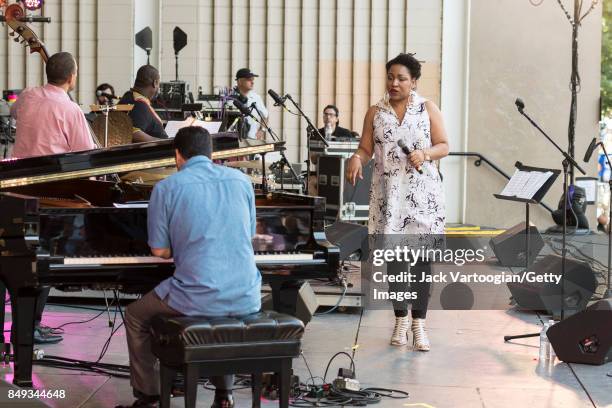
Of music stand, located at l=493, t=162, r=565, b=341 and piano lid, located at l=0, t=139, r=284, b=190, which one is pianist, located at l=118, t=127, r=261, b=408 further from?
music stand, located at l=493, t=162, r=565, b=341

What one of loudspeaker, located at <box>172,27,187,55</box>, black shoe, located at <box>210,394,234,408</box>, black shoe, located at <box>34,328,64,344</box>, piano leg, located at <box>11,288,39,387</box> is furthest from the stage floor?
loudspeaker, located at <box>172,27,187,55</box>

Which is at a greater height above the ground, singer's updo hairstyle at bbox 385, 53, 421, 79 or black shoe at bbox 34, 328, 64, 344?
singer's updo hairstyle at bbox 385, 53, 421, 79

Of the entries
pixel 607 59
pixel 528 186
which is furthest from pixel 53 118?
pixel 607 59

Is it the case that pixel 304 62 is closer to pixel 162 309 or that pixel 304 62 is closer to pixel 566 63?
pixel 566 63

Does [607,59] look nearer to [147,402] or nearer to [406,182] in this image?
[406,182]

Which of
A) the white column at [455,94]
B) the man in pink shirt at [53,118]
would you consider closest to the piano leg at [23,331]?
the man in pink shirt at [53,118]

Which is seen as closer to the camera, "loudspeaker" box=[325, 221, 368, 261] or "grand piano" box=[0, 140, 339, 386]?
"grand piano" box=[0, 140, 339, 386]

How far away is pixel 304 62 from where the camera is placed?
12641 millimetres

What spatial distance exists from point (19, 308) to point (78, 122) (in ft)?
5.45

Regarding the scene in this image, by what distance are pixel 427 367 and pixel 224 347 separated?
1894 mm

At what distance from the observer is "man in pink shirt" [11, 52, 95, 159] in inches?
223

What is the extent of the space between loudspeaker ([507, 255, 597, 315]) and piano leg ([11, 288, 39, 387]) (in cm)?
→ 342
